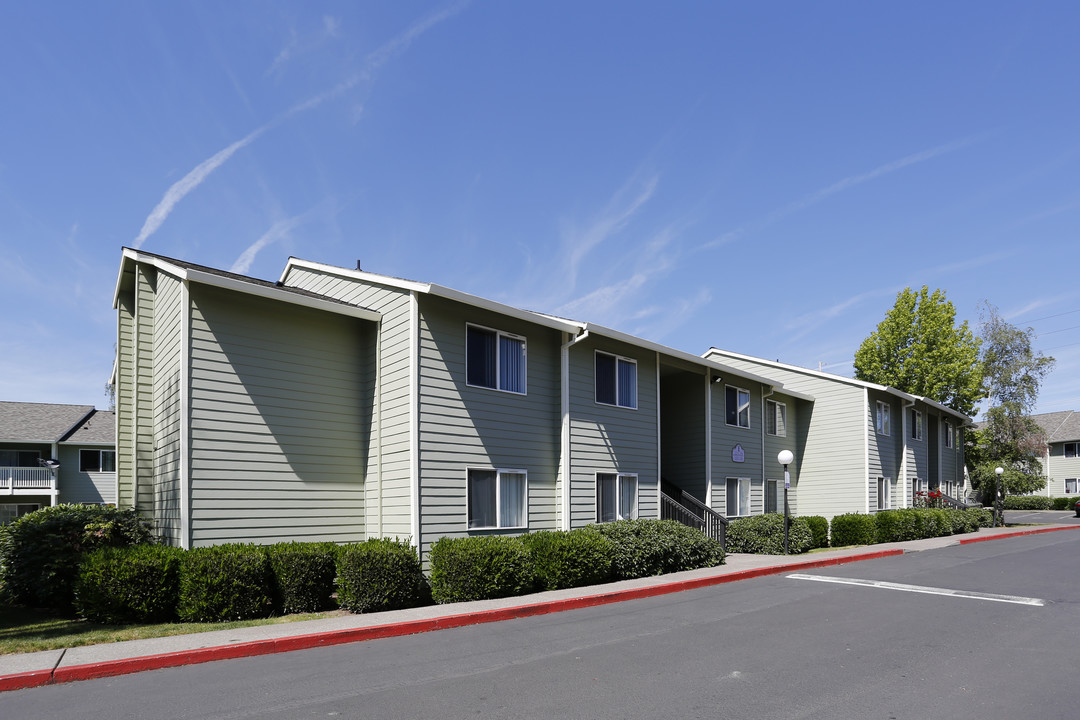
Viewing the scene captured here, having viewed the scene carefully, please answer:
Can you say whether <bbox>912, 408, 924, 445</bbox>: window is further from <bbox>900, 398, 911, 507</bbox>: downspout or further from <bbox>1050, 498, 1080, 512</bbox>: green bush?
<bbox>1050, 498, 1080, 512</bbox>: green bush

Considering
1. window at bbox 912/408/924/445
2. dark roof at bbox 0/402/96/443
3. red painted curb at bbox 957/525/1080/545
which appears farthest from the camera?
dark roof at bbox 0/402/96/443

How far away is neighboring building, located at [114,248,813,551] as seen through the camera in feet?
43.6

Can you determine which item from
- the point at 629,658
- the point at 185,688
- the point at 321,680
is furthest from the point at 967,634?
the point at 185,688

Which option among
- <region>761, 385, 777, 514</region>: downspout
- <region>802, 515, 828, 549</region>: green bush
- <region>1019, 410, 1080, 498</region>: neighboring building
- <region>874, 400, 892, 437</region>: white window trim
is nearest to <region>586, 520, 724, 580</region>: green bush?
<region>802, 515, 828, 549</region>: green bush

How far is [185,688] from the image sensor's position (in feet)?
24.5

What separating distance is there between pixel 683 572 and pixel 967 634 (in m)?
6.92

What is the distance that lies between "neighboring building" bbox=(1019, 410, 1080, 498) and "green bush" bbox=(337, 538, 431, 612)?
198 ft

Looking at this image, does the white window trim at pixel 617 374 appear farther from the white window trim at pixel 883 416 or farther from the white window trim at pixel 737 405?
the white window trim at pixel 883 416

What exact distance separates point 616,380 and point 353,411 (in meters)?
6.64

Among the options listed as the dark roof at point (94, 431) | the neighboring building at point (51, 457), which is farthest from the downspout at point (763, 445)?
the dark roof at point (94, 431)

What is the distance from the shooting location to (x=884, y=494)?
99.4 feet

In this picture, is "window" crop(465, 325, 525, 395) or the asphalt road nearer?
the asphalt road

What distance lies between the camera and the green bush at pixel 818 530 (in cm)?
2467

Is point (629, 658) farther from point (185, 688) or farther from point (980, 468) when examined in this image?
point (980, 468)
